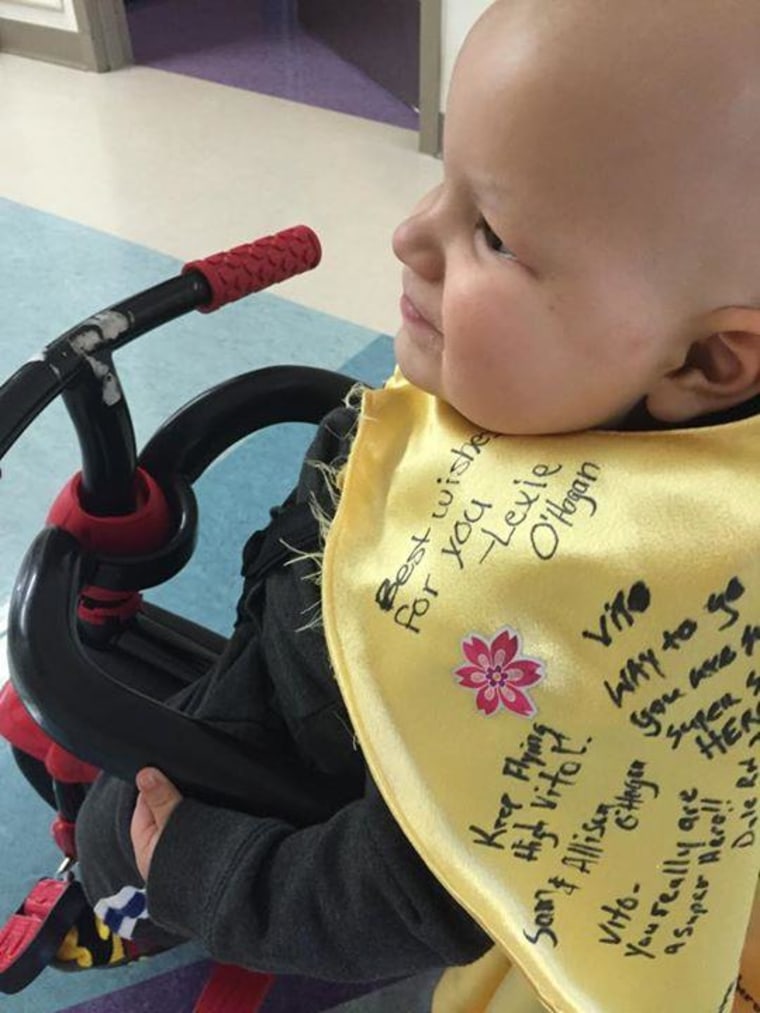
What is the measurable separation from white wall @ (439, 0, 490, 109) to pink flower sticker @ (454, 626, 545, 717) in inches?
71.6

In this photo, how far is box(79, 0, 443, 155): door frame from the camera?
2229 mm

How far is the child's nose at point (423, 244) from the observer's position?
51cm

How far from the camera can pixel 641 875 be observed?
1.87 ft

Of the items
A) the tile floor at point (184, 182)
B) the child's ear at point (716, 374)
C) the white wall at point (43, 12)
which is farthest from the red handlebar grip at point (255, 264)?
the white wall at point (43, 12)

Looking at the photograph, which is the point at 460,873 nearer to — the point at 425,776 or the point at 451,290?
the point at 425,776

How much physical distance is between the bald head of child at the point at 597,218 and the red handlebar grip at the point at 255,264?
15 cm

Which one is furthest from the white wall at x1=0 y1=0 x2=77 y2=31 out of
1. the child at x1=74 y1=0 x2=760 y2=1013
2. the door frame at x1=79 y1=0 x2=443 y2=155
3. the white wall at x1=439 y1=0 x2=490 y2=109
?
the child at x1=74 y1=0 x2=760 y2=1013

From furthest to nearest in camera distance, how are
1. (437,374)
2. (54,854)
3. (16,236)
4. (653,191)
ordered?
1. (16,236)
2. (54,854)
3. (437,374)
4. (653,191)

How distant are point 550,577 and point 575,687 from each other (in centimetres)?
6

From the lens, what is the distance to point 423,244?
514 mm

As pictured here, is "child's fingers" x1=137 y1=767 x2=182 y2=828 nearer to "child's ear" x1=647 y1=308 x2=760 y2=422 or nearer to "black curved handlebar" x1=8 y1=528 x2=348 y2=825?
"black curved handlebar" x1=8 y1=528 x2=348 y2=825

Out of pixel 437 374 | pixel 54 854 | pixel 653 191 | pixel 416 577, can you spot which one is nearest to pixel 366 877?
pixel 416 577

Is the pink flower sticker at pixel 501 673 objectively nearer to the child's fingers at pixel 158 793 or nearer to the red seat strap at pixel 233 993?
the child's fingers at pixel 158 793

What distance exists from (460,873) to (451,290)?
0.96 feet
